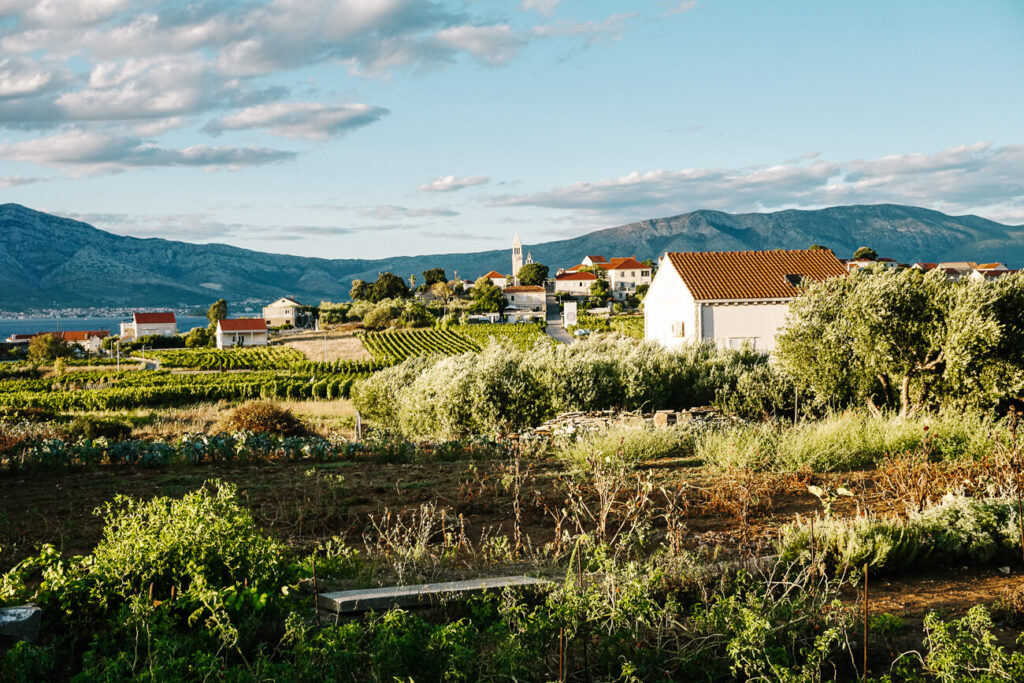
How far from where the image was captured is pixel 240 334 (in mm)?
97062

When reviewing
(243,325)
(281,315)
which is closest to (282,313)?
(281,315)

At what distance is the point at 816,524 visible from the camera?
18.7 ft

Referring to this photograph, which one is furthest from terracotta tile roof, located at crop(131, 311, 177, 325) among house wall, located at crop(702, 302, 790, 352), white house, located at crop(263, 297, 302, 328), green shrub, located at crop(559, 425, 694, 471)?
green shrub, located at crop(559, 425, 694, 471)

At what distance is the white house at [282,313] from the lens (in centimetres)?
12581

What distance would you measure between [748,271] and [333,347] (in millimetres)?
57148

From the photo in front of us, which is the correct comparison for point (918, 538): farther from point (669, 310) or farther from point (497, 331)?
point (497, 331)

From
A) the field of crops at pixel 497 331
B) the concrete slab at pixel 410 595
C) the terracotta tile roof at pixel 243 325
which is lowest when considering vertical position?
the field of crops at pixel 497 331

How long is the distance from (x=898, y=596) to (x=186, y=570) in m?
4.69

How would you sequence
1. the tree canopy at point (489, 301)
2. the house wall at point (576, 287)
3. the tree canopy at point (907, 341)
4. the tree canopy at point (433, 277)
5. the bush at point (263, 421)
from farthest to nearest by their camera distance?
the tree canopy at point (433, 277), the house wall at point (576, 287), the tree canopy at point (489, 301), the bush at point (263, 421), the tree canopy at point (907, 341)

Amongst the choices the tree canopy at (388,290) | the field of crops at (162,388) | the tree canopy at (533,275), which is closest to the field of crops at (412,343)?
the field of crops at (162,388)

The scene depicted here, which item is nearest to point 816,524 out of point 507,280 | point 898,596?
point 898,596

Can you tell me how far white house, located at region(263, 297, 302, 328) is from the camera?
12581cm

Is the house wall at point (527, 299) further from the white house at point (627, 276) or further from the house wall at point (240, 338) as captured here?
the house wall at point (240, 338)

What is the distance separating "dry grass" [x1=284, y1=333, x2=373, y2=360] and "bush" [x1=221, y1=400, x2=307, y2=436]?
153 feet
